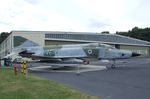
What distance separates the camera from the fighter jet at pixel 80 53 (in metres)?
27.6

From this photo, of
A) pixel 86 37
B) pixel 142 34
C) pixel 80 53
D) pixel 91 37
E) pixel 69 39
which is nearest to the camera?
pixel 80 53

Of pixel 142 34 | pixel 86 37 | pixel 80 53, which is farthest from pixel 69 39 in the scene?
pixel 80 53

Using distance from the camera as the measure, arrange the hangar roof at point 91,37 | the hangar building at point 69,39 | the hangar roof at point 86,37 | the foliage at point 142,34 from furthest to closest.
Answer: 1. the foliage at point 142,34
2. the hangar roof at point 91,37
3. the hangar roof at point 86,37
4. the hangar building at point 69,39

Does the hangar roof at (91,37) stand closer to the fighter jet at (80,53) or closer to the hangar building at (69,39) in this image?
the hangar building at (69,39)

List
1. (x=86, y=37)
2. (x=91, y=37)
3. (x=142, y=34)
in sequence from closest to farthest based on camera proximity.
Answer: (x=86, y=37) → (x=91, y=37) → (x=142, y=34)

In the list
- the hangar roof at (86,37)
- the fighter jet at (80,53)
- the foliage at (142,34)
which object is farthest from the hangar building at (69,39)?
the fighter jet at (80,53)

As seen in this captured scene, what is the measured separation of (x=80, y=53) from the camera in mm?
28234

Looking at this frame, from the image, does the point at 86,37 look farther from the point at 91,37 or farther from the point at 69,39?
the point at 69,39

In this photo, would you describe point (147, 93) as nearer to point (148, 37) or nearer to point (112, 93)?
point (112, 93)

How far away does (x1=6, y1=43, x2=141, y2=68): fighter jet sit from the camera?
2756cm

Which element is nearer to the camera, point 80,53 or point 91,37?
point 80,53

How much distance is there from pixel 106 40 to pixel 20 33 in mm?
24716

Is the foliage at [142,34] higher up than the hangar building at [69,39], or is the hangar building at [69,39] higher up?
the foliage at [142,34]

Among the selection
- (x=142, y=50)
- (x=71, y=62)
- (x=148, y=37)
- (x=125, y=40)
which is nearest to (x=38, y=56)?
(x=71, y=62)
